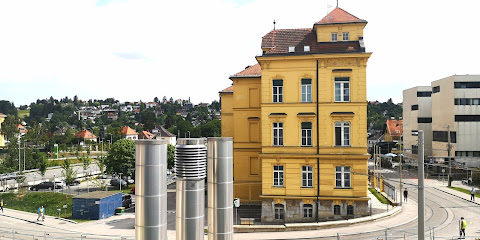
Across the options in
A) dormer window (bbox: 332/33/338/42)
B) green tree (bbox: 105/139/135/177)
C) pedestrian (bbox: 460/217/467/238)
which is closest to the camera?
pedestrian (bbox: 460/217/467/238)

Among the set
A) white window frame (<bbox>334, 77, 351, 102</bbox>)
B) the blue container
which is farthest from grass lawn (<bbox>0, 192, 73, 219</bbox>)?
white window frame (<bbox>334, 77, 351, 102</bbox>)

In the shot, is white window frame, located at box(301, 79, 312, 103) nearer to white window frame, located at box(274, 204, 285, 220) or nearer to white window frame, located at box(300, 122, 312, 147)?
white window frame, located at box(300, 122, 312, 147)

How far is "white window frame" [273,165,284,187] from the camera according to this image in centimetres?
3027

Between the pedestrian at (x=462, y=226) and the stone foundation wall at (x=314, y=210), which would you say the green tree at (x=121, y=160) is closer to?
the stone foundation wall at (x=314, y=210)

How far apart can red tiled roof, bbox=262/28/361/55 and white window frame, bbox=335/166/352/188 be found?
9749 millimetres

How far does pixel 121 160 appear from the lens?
52.2 m

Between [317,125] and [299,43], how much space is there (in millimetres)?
7437

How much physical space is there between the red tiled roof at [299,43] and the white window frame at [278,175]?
9.89 meters

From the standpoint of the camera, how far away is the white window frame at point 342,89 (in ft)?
96.7

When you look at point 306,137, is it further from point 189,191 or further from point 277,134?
point 189,191

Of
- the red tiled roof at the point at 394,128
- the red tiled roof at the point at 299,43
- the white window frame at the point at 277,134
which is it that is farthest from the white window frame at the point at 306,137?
the red tiled roof at the point at 394,128

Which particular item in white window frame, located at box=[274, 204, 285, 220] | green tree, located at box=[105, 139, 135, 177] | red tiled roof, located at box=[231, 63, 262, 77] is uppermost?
red tiled roof, located at box=[231, 63, 262, 77]

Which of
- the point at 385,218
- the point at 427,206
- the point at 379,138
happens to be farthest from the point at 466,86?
the point at 379,138

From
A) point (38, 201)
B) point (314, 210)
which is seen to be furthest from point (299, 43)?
point (38, 201)
